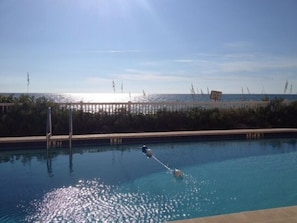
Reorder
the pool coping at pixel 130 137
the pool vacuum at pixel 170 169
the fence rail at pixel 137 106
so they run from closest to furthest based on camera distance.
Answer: the pool vacuum at pixel 170 169
the pool coping at pixel 130 137
the fence rail at pixel 137 106

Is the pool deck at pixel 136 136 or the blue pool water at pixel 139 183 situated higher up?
the pool deck at pixel 136 136

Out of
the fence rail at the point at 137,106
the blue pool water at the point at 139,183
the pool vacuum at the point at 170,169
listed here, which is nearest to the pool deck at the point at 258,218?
the blue pool water at the point at 139,183

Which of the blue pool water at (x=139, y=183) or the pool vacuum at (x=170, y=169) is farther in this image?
the pool vacuum at (x=170, y=169)

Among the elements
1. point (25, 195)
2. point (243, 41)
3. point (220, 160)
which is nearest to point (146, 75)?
point (243, 41)

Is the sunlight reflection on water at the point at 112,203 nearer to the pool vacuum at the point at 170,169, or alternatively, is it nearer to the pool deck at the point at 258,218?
the pool vacuum at the point at 170,169

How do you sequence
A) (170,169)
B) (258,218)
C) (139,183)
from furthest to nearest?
(170,169)
(139,183)
(258,218)

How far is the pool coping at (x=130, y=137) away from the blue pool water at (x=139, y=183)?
301 millimetres

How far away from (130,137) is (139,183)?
3715 millimetres

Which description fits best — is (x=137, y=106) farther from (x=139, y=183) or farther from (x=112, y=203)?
(x=112, y=203)

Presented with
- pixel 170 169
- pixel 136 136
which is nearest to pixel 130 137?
pixel 136 136

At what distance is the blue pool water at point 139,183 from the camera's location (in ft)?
16.5

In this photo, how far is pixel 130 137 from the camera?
1015cm

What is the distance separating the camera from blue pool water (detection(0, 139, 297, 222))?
199 inches

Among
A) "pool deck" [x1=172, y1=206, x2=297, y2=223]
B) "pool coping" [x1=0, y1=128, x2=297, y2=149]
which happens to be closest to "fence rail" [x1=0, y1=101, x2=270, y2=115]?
"pool coping" [x1=0, y1=128, x2=297, y2=149]
